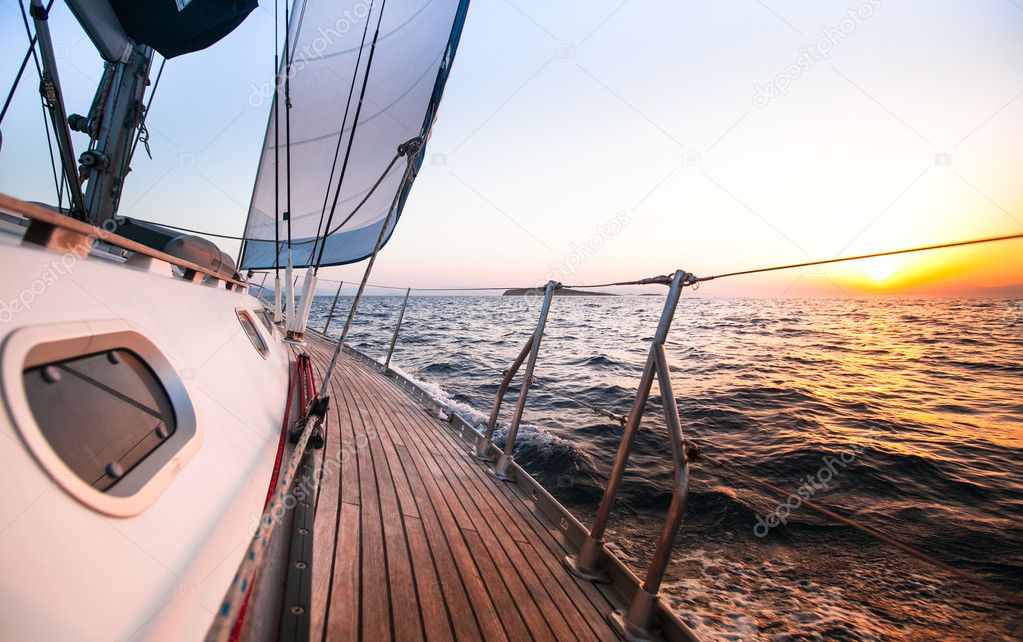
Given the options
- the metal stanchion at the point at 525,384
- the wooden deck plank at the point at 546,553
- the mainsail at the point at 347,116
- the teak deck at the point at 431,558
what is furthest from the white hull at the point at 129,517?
the mainsail at the point at 347,116

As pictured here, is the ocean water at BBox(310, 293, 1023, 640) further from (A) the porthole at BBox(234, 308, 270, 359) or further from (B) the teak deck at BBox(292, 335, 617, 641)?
(A) the porthole at BBox(234, 308, 270, 359)

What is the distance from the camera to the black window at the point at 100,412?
102 centimetres

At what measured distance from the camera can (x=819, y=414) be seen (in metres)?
8.33

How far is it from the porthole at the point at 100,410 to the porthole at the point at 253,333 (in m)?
2.03

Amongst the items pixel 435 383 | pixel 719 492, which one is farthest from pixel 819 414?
pixel 435 383

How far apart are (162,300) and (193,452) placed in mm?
728

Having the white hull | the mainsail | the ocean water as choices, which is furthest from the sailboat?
the mainsail

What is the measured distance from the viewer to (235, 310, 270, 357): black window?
3408 mm

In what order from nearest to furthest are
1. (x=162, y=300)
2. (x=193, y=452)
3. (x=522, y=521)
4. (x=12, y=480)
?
(x=12, y=480), (x=193, y=452), (x=162, y=300), (x=522, y=521)

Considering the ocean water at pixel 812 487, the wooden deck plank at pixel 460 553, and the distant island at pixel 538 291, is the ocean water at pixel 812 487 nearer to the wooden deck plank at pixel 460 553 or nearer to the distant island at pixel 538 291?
the distant island at pixel 538 291

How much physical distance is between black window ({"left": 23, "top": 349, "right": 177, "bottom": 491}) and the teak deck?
1008 mm

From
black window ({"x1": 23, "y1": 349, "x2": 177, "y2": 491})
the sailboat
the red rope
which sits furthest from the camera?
the red rope

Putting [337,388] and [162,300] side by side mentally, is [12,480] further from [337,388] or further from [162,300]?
[337,388]

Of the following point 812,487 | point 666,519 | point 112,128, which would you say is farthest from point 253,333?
point 812,487
